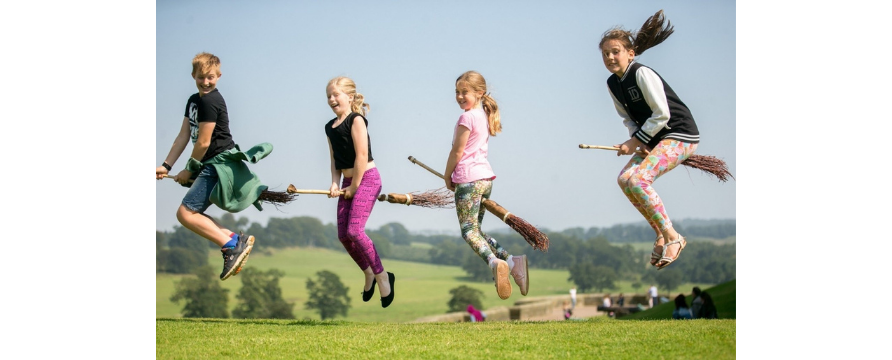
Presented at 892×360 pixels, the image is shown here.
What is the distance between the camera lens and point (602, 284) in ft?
173

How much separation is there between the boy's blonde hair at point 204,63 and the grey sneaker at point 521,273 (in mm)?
2720

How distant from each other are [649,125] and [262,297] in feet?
136

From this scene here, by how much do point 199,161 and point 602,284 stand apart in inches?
1916

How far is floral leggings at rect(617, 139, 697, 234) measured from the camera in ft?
19.6

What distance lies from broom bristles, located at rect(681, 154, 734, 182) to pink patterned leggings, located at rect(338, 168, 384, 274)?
253 cm

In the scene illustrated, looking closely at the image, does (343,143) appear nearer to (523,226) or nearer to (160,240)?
(523,226)

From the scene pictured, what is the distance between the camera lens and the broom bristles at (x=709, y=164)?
6676 mm

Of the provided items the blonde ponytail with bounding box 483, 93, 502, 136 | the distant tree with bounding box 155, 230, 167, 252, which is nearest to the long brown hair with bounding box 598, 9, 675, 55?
the blonde ponytail with bounding box 483, 93, 502, 136

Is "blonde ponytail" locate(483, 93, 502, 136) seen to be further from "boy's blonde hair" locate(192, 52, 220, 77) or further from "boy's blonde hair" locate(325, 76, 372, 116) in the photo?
"boy's blonde hair" locate(192, 52, 220, 77)

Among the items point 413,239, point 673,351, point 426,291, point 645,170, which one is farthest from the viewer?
point 413,239

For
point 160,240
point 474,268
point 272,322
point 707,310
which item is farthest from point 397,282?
point 272,322

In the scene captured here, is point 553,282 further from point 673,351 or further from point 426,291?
point 673,351
